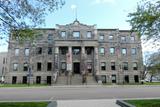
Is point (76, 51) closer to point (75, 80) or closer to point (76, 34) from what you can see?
point (76, 34)

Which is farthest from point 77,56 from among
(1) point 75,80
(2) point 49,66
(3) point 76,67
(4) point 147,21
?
(4) point 147,21

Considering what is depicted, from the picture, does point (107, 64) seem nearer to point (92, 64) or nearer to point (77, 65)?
point (92, 64)

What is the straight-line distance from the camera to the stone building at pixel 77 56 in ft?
171

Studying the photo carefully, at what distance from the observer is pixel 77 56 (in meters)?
53.1

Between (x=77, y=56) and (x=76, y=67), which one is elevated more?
(x=77, y=56)

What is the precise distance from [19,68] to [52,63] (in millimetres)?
7607

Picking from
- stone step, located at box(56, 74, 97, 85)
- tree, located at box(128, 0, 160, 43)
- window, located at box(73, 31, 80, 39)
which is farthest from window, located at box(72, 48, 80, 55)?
tree, located at box(128, 0, 160, 43)

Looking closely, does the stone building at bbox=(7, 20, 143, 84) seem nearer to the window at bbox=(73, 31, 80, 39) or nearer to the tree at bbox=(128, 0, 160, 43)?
the window at bbox=(73, 31, 80, 39)

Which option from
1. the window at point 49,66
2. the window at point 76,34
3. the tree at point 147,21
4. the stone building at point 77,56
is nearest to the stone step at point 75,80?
the stone building at point 77,56

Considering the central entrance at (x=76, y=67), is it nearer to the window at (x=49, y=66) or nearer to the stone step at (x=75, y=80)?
the stone step at (x=75, y=80)

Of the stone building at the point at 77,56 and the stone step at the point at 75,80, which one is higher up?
the stone building at the point at 77,56

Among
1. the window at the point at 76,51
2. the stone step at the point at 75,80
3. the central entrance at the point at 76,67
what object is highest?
the window at the point at 76,51

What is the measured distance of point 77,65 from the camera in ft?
173

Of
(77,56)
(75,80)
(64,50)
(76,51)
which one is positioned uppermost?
(64,50)
